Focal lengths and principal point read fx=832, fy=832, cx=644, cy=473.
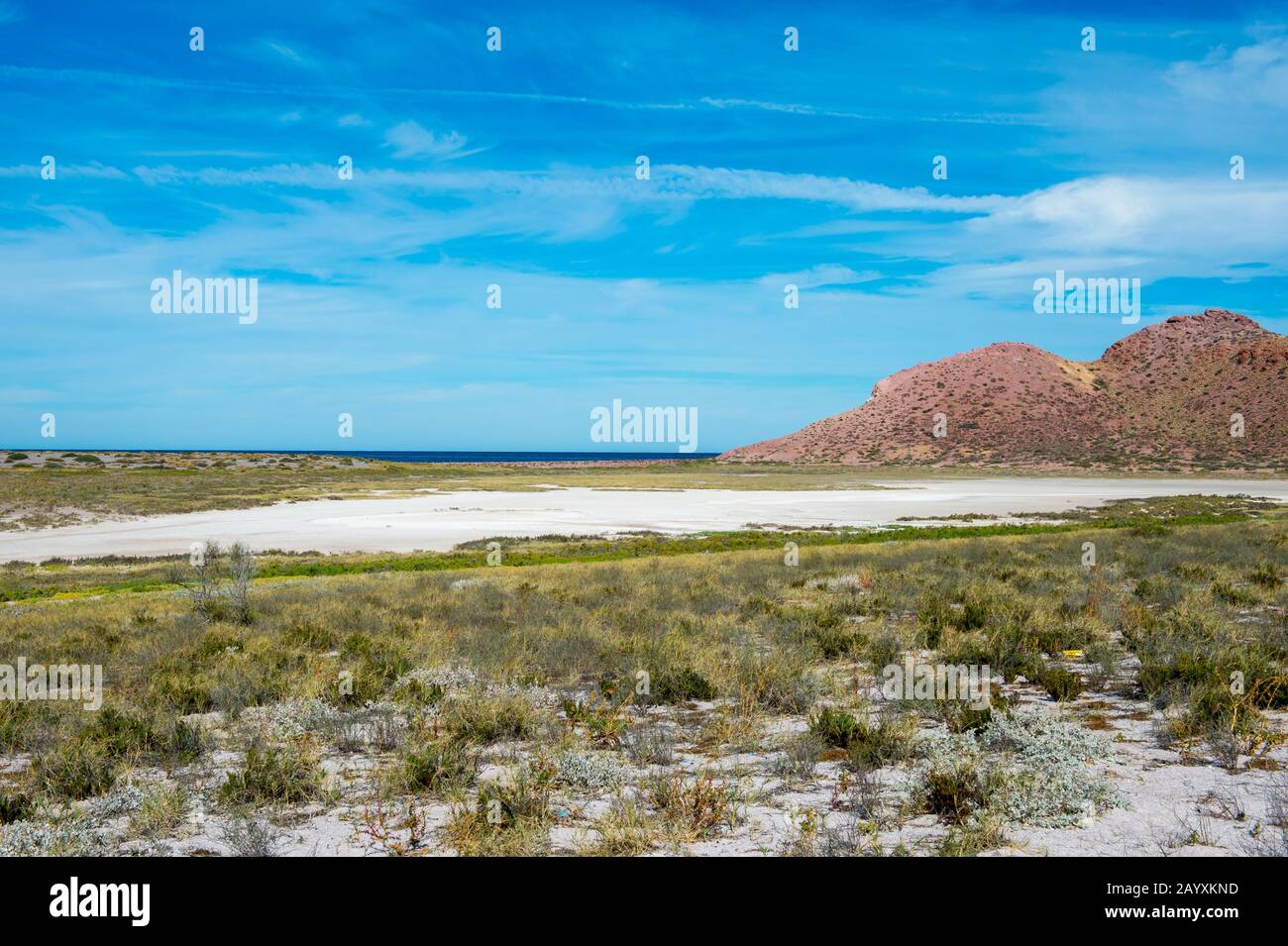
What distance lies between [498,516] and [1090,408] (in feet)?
424

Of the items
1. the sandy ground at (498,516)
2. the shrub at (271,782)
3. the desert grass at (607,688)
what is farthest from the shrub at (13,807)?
the sandy ground at (498,516)

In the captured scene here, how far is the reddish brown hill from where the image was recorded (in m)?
122

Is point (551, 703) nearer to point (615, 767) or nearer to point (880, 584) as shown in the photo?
point (615, 767)

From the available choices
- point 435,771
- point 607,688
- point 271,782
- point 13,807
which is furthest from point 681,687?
point 13,807

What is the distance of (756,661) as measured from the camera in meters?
9.97

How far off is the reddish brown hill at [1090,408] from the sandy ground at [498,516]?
4900 centimetres

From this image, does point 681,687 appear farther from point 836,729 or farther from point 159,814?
point 159,814

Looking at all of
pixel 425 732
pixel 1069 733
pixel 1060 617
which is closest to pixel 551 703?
pixel 425 732

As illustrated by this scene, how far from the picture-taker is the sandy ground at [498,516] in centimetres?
3694

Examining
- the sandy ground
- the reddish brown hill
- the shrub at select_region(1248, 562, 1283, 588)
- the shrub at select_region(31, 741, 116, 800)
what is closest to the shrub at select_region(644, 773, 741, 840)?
the shrub at select_region(31, 741, 116, 800)

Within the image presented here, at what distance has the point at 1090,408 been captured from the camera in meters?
145

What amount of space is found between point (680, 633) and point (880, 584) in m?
7.33
